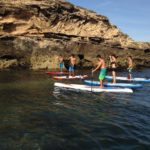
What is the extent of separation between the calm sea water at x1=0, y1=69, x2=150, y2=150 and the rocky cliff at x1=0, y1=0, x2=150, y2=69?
2218 centimetres

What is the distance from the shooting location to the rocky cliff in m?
41.1

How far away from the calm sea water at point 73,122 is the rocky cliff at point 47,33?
873 inches

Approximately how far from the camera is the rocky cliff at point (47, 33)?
4112 cm

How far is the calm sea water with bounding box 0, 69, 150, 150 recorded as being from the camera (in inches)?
410

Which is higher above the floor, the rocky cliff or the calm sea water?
the rocky cliff

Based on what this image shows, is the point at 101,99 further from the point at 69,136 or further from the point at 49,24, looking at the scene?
the point at 49,24

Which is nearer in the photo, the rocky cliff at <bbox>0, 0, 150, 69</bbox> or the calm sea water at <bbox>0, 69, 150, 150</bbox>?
the calm sea water at <bbox>0, 69, 150, 150</bbox>

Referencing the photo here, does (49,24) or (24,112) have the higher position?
(49,24)

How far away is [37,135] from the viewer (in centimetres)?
1109

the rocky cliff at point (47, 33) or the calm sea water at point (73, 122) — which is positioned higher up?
the rocky cliff at point (47, 33)

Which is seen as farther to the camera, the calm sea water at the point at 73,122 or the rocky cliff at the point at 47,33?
the rocky cliff at the point at 47,33

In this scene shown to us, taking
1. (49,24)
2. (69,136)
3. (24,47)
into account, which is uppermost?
(49,24)

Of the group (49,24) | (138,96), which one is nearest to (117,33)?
(49,24)

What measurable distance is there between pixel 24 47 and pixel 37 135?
106 ft
